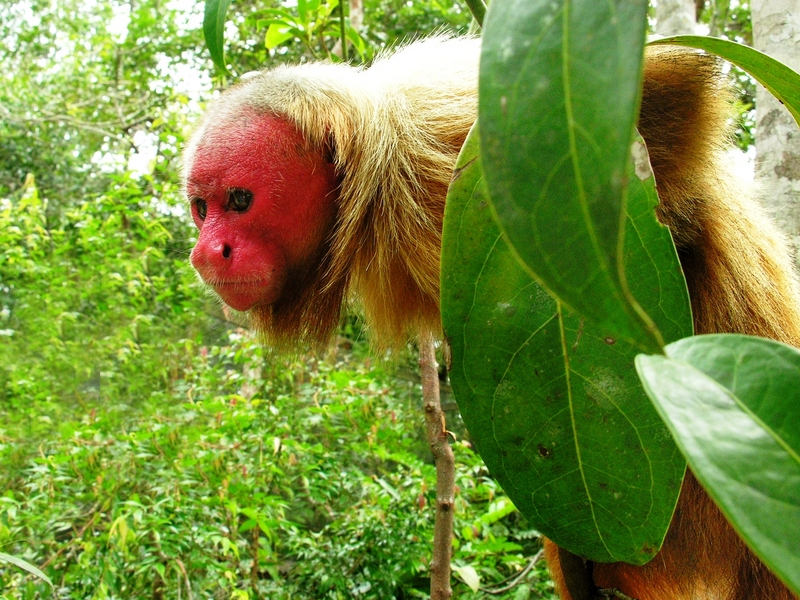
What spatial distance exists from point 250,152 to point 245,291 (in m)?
0.47

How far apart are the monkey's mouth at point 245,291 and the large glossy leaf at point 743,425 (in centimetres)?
197

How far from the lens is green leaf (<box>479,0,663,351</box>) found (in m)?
0.50

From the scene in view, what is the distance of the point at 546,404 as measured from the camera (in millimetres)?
1159

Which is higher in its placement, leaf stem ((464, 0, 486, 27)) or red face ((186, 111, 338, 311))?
leaf stem ((464, 0, 486, 27))

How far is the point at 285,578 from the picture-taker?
4684mm

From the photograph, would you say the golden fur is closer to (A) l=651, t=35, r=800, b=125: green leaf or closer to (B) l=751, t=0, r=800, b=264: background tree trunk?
(A) l=651, t=35, r=800, b=125: green leaf

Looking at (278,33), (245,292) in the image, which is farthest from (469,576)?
(278,33)

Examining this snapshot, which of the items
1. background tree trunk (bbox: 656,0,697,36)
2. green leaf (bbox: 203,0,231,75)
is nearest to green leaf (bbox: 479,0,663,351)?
green leaf (bbox: 203,0,231,75)

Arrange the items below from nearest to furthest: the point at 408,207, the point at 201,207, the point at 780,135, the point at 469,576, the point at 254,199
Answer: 1. the point at 408,207
2. the point at 254,199
3. the point at 201,207
4. the point at 780,135
5. the point at 469,576

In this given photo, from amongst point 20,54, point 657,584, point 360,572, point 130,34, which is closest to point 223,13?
point 657,584

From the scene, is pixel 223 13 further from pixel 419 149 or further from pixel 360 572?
pixel 360 572

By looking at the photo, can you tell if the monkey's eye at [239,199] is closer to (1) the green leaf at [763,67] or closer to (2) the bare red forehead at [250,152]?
(2) the bare red forehead at [250,152]

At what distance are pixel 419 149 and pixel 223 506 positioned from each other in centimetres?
256

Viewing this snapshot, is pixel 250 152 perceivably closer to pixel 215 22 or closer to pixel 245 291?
pixel 245 291
